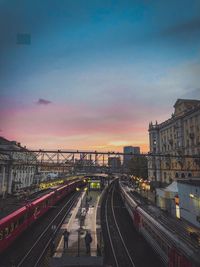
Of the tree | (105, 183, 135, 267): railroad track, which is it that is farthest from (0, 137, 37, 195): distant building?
the tree

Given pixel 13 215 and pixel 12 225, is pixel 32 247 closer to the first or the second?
pixel 12 225

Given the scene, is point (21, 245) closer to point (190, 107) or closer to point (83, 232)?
point (83, 232)

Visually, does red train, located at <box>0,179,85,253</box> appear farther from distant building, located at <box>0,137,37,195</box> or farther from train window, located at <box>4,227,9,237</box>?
distant building, located at <box>0,137,37,195</box>

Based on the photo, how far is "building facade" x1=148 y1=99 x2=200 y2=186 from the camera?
159 feet

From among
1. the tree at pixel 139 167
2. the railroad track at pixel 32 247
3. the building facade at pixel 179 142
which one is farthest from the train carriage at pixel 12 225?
the tree at pixel 139 167

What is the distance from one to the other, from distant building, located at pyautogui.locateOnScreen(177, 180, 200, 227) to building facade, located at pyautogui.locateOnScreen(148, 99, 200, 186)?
25.3ft

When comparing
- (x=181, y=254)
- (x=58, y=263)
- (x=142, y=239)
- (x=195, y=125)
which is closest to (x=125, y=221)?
(x=142, y=239)

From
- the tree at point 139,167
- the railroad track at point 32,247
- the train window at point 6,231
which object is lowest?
the railroad track at point 32,247

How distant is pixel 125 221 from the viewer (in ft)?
97.8

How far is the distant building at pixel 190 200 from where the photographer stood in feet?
92.4

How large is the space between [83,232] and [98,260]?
7.72 m

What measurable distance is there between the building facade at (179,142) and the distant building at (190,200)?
772 cm

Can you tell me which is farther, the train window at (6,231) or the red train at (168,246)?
the train window at (6,231)

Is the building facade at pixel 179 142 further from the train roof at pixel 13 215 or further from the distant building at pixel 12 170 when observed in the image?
the distant building at pixel 12 170
